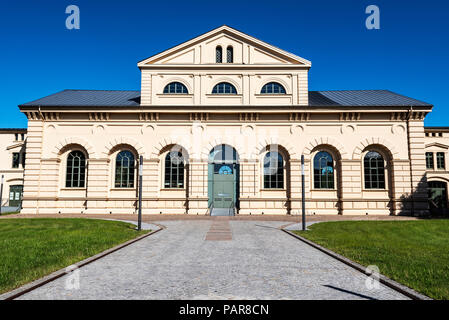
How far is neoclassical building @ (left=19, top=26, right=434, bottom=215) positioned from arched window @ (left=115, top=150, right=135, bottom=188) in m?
0.08

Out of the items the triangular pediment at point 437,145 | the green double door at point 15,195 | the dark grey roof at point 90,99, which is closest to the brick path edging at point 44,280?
the dark grey roof at point 90,99

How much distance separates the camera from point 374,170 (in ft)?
74.2

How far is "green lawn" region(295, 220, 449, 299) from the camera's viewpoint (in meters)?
5.60

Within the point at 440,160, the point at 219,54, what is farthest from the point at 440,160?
the point at 219,54

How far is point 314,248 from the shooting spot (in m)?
9.43

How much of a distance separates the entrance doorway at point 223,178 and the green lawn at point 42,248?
10.3 m

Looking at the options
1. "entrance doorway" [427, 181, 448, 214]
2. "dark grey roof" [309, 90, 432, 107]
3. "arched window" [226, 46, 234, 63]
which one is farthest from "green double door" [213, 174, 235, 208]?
"entrance doorway" [427, 181, 448, 214]

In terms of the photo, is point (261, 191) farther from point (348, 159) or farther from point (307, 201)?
point (348, 159)

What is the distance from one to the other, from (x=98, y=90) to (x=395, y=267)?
90.4 feet

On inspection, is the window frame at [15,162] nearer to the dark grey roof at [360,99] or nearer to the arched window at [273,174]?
the arched window at [273,174]

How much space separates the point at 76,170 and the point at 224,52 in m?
14.7

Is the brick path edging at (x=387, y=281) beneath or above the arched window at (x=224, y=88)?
beneath

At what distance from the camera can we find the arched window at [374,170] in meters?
22.5
